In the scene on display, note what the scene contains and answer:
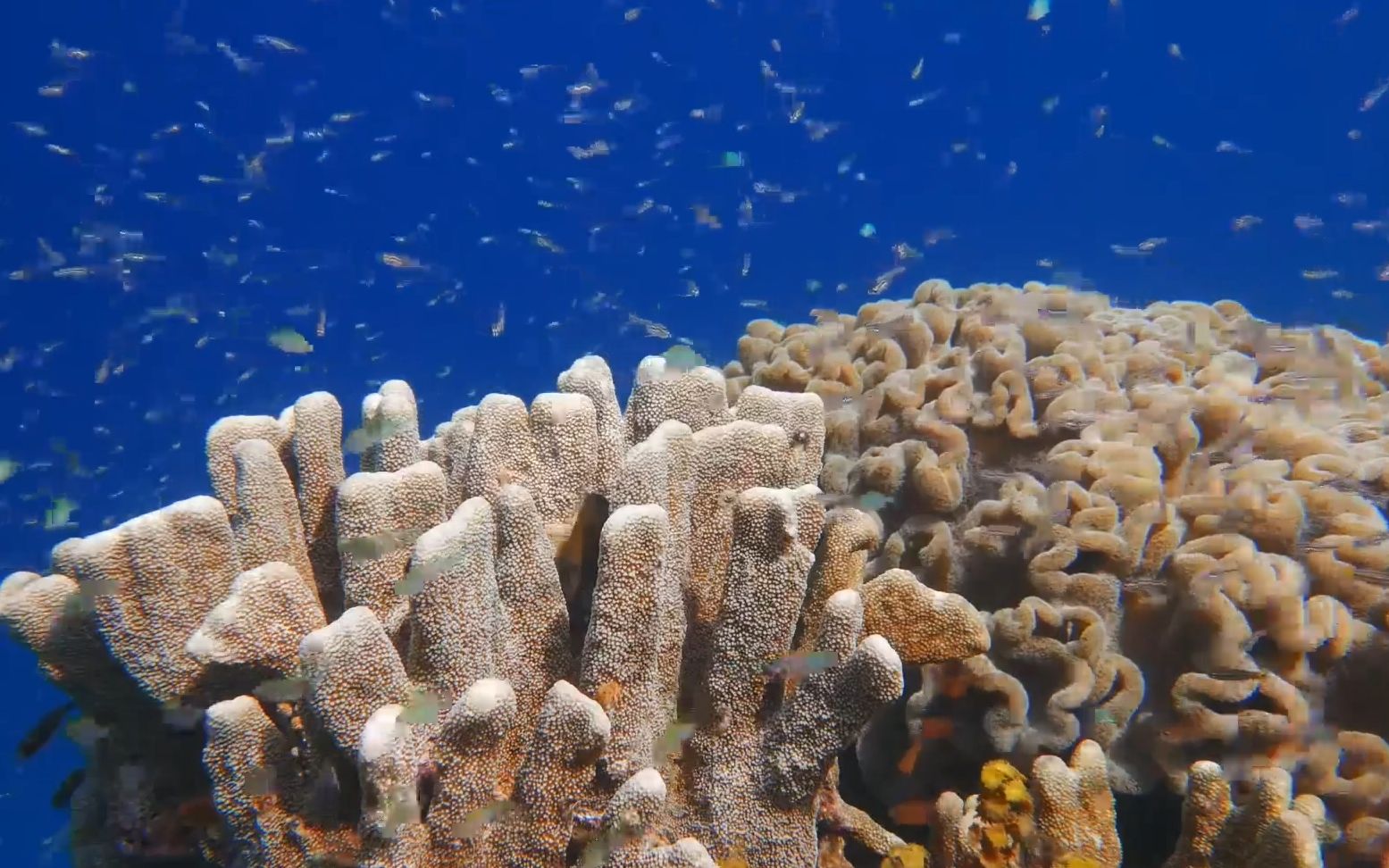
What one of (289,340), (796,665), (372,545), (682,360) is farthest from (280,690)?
(289,340)

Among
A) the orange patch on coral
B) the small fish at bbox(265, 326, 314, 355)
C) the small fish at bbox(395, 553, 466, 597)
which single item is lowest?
the orange patch on coral

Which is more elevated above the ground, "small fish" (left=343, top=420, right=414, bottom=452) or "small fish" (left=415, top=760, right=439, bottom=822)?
"small fish" (left=343, top=420, right=414, bottom=452)

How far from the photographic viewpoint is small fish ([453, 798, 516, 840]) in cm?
211

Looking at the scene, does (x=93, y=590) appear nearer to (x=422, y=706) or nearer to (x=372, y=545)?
(x=372, y=545)

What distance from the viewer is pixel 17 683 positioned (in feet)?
117

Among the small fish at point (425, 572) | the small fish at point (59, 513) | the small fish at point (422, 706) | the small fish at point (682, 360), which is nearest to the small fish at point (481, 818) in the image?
the small fish at point (422, 706)

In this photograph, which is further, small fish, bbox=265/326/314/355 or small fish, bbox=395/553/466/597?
small fish, bbox=265/326/314/355

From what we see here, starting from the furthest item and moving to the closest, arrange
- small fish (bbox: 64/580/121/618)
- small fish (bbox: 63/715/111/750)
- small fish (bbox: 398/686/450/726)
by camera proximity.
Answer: small fish (bbox: 63/715/111/750), small fish (bbox: 64/580/121/618), small fish (bbox: 398/686/450/726)

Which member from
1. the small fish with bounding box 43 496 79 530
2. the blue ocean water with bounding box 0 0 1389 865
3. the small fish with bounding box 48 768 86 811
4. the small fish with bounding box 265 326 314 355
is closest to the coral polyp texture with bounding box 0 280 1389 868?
the small fish with bounding box 48 768 86 811

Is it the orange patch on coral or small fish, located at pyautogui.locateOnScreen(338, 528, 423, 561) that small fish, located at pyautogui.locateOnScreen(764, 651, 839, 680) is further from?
small fish, located at pyautogui.locateOnScreen(338, 528, 423, 561)

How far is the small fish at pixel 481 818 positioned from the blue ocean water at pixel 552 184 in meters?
16.3

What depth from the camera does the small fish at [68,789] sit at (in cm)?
295

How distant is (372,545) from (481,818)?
2.87 feet

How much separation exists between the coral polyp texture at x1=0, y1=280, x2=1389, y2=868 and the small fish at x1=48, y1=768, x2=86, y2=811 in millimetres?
201
